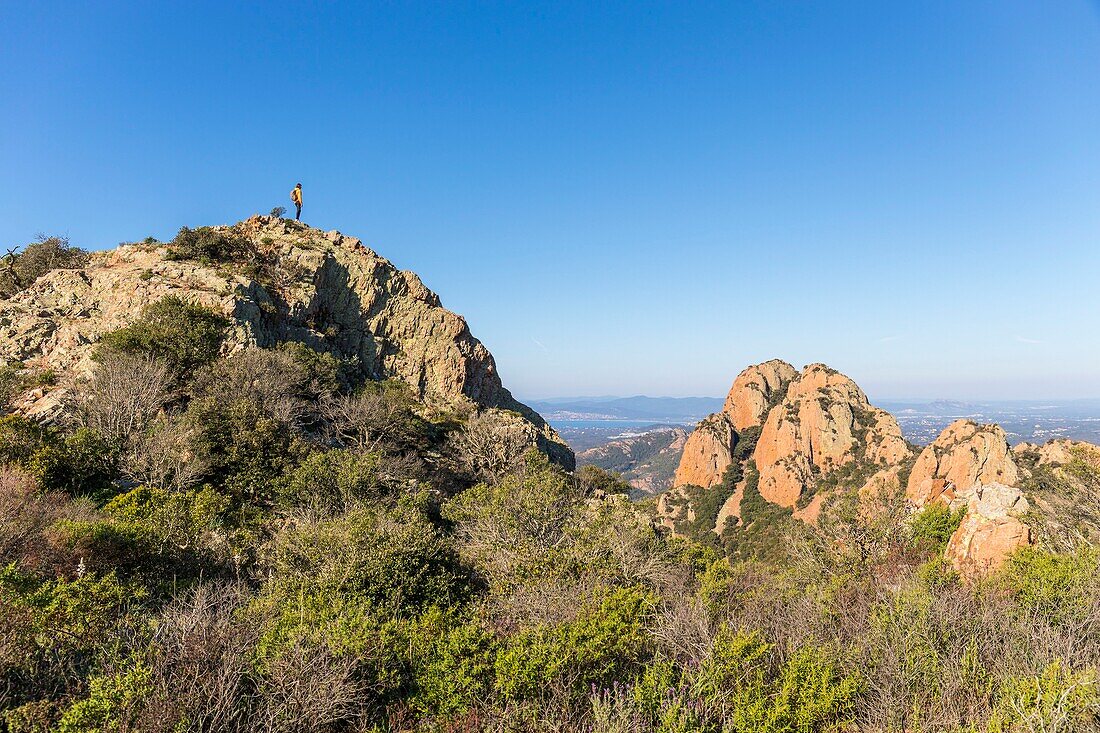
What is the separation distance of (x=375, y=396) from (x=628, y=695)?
25.0m

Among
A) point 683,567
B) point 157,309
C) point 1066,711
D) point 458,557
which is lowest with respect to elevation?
point 683,567

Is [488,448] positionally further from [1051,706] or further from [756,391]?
[756,391]

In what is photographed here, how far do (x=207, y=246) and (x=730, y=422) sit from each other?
8930 cm

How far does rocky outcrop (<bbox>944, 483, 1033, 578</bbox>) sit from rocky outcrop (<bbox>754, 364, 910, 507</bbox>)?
174ft

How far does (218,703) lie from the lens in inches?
236

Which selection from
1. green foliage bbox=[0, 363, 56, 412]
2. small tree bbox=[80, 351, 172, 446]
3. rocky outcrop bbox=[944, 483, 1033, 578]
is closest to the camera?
rocky outcrop bbox=[944, 483, 1033, 578]

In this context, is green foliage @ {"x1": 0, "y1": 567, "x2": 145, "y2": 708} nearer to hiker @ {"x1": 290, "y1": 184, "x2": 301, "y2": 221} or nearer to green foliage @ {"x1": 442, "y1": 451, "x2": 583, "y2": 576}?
green foliage @ {"x1": 442, "y1": 451, "x2": 583, "y2": 576}

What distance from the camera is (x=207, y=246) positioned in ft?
117

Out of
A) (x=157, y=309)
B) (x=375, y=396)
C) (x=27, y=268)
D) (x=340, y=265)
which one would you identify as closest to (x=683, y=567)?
(x=375, y=396)

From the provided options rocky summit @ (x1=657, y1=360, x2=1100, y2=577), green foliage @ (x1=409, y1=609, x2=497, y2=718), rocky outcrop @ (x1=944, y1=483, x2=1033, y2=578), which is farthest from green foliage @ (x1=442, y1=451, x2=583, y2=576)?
rocky summit @ (x1=657, y1=360, x2=1100, y2=577)

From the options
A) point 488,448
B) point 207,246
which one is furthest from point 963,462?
point 207,246

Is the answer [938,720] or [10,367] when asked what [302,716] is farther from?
[10,367]

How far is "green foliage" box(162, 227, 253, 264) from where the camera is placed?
34.8m

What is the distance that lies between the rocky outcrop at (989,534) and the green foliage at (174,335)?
117 ft
